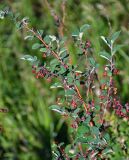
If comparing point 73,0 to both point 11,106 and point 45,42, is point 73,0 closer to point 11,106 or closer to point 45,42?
point 11,106

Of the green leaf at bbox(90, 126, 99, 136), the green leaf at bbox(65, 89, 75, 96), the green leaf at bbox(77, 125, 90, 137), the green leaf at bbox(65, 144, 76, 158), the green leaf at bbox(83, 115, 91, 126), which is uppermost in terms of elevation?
the green leaf at bbox(65, 89, 75, 96)

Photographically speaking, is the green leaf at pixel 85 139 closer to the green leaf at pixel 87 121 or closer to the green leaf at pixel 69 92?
the green leaf at pixel 87 121

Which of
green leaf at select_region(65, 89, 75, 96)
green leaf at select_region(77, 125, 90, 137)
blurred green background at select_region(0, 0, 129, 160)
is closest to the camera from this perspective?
green leaf at select_region(77, 125, 90, 137)

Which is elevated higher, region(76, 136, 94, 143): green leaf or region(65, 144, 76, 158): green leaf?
region(76, 136, 94, 143): green leaf

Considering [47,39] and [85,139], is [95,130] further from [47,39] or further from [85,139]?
[47,39]

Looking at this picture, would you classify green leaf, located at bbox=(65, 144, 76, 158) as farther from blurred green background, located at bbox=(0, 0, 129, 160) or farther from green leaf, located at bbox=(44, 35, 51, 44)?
blurred green background, located at bbox=(0, 0, 129, 160)

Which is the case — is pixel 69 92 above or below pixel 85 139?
above

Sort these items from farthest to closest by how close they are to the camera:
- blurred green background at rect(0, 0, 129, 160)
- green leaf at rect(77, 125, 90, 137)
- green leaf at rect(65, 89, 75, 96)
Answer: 1. blurred green background at rect(0, 0, 129, 160)
2. green leaf at rect(65, 89, 75, 96)
3. green leaf at rect(77, 125, 90, 137)

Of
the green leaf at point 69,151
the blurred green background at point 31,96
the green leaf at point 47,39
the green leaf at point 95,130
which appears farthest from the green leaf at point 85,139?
→ the blurred green background at point 31,96

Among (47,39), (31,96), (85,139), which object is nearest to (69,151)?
(85,139)

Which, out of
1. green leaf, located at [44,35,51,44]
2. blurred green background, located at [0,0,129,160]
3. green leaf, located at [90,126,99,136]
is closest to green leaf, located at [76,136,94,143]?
green leaf, located at [90,126,99,136]

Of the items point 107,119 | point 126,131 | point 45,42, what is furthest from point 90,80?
point 107,119
